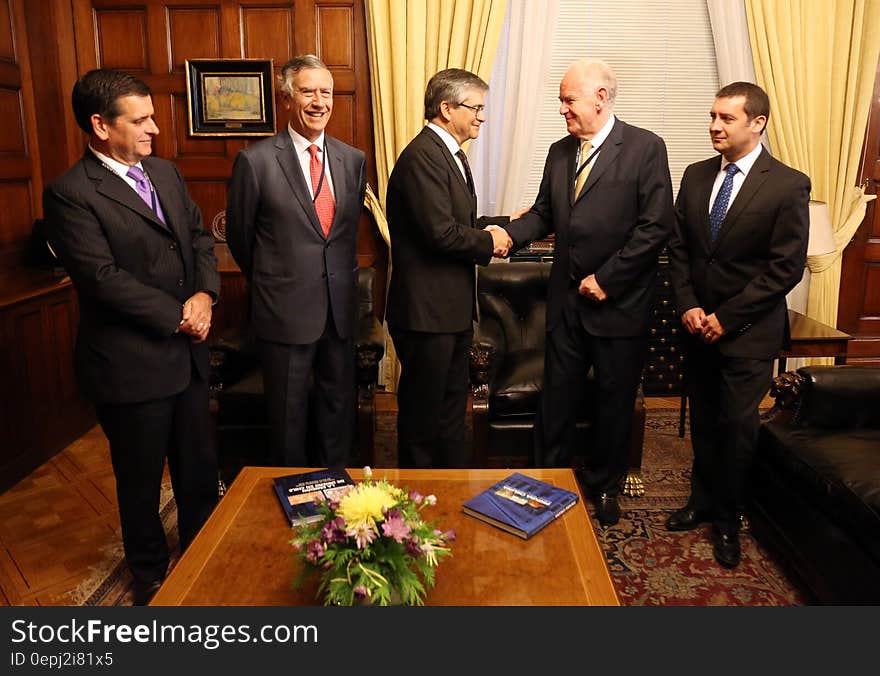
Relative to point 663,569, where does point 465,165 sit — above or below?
above

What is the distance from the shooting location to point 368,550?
56.4 inches

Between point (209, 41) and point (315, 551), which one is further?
point (209, 41)

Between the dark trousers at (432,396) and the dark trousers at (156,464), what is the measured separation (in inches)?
28.3

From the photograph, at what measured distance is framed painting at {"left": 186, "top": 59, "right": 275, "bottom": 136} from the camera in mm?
4199

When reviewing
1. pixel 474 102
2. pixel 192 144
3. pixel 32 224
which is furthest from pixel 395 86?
pixel 32 224

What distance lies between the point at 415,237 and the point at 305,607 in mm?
1493

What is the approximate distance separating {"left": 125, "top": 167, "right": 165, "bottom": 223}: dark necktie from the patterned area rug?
48.0 inches

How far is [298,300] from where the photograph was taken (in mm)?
2633

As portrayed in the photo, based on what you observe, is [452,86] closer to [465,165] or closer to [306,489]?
[465,165]

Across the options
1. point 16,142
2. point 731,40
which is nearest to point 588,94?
point 731,40

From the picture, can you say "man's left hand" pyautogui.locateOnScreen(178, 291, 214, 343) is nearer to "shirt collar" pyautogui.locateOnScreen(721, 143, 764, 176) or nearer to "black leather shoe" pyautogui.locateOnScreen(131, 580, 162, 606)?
"black leather shoe" pyautogui.locateOnScreen(131, 580, 162, 606)

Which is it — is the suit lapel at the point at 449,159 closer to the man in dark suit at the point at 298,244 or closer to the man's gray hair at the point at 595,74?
the man in dark suit at the point at 298,244

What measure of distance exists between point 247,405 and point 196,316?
0.85 metres

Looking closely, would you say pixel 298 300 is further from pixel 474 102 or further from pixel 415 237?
pixel 474 102
